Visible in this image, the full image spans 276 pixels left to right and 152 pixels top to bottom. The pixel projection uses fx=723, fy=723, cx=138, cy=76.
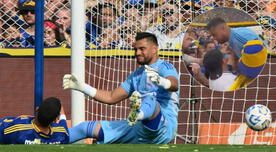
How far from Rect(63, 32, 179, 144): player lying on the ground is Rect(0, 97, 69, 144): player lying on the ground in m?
0.80

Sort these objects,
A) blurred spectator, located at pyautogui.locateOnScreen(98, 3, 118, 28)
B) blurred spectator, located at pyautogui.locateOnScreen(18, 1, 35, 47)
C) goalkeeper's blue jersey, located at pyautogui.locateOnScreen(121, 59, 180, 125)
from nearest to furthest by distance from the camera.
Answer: goalkeeper's blue jersey, located at pyautogui.locateOnScreen(121, 59, 180, 125) < blurred spectator, located at pyautogui.locateOnScreen(98, 3, 118, 28) < blurred spectator, located at pyautogui.locateOnScreen(18, 1, 35, 47)

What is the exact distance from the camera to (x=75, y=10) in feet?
24.2

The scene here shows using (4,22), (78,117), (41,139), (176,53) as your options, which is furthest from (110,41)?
(41,139)

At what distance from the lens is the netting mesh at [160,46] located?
27.7ft

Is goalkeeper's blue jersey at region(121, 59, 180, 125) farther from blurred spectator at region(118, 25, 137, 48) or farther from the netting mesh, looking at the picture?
blurred spectator at region(118, 25, 137, 48)

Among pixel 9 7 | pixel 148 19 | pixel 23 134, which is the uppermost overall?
pixel 9 7

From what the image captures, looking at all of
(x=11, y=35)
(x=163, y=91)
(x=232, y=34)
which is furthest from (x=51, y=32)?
(x=163, y=91)

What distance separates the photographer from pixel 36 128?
595 cm

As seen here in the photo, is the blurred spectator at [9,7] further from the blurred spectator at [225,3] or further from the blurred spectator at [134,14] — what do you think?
the blurred spectator at [225,3]

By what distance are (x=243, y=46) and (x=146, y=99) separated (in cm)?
251

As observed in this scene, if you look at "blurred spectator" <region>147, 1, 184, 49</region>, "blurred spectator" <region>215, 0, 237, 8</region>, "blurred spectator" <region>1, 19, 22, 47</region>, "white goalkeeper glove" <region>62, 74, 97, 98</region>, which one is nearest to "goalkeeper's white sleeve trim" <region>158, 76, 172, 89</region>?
"white goalkeeper glove" <region>62, 74, 97, 98</region>

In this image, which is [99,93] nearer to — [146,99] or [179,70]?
[146,99]

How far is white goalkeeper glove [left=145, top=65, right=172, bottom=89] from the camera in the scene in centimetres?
641

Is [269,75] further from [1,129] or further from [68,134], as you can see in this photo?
[1,129]
